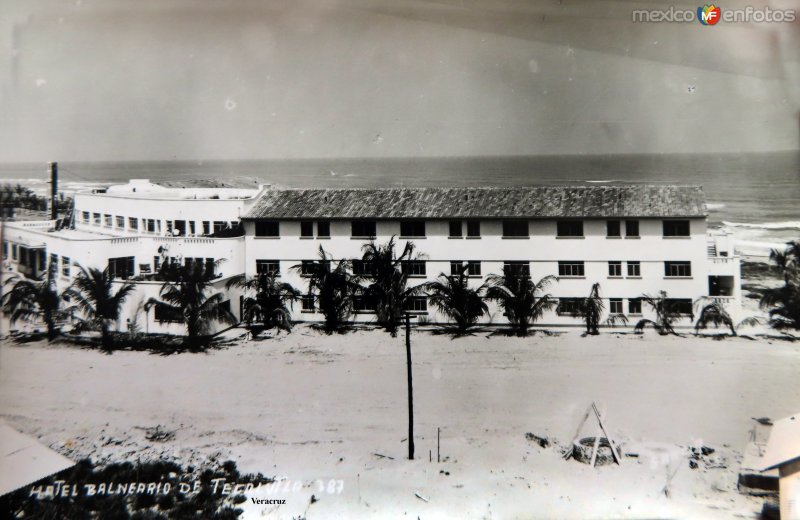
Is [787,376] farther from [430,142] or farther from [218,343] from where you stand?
[218,343]

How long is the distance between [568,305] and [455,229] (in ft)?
3.61

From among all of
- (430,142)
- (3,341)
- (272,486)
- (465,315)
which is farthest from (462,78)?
(3,341)

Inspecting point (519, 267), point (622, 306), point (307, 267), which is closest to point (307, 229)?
point (307, 267)

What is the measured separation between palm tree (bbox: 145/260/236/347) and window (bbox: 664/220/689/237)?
11.9ft

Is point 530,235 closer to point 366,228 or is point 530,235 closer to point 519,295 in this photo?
point 519,295

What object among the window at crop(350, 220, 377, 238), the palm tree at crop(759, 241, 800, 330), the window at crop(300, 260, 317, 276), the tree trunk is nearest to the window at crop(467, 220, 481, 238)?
the window at crop(350, 220, 377, 238)

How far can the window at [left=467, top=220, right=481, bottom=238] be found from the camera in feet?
13.8

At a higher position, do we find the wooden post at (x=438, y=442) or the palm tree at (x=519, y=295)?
the palm tree at (x=519, y=295)

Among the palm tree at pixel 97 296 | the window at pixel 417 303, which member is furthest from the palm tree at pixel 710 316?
the palm tree at pixel 97 296

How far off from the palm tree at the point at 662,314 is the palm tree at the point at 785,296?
700mm

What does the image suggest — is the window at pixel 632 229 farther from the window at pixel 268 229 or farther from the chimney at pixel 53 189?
the chimney at pixel 53 189

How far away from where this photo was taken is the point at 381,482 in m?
3.65

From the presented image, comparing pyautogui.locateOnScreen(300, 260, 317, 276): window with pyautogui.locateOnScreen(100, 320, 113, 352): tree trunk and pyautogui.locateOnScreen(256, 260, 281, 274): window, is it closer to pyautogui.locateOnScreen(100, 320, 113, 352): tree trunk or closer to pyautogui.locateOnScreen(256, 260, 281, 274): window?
pyautogui.locateOnScreen(256, 260, 281, 274): window

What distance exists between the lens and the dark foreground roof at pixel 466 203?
4125 millimetres
